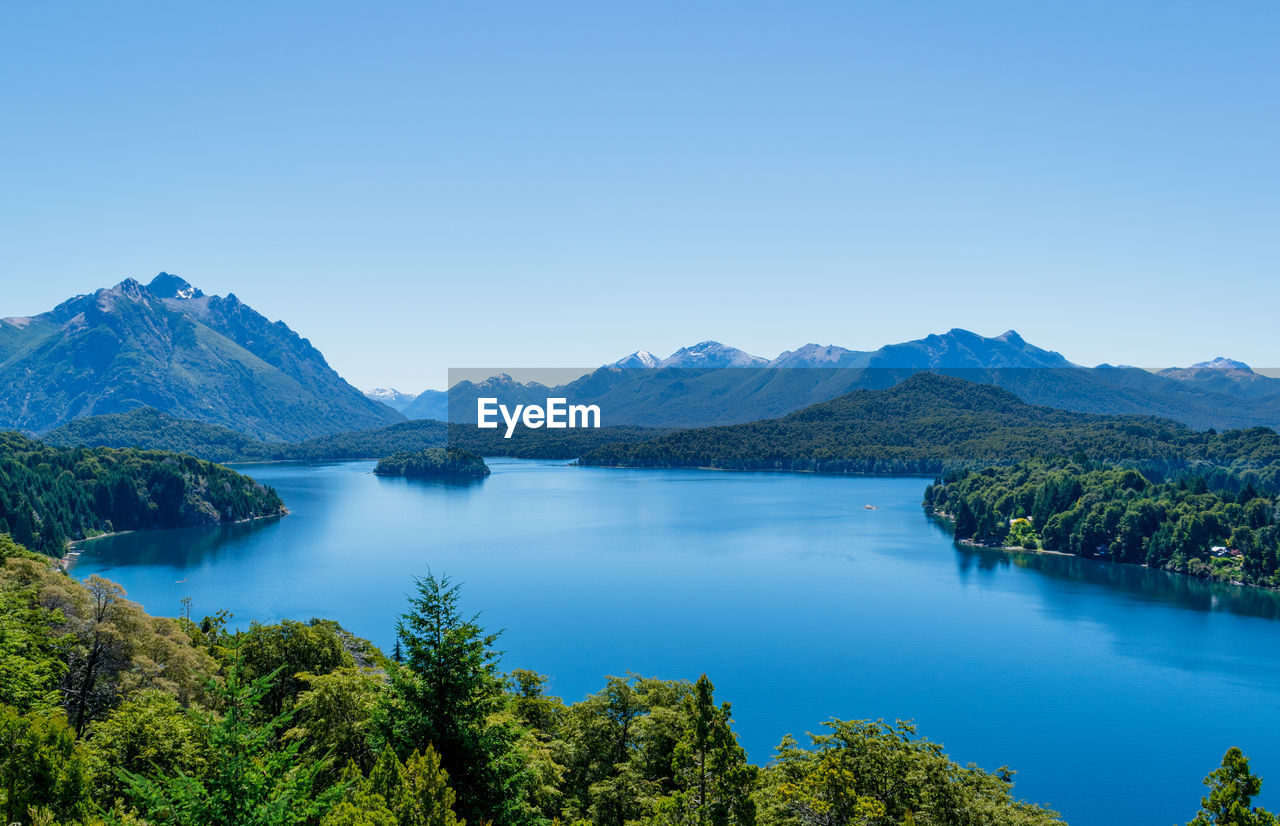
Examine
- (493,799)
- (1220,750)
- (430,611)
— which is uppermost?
(430,611)

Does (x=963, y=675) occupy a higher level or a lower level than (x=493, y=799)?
lower

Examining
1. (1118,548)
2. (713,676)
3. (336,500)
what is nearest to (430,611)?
(713,676)

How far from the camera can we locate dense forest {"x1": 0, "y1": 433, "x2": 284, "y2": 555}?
98875 millimetres

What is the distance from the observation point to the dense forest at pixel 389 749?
49.5 feet

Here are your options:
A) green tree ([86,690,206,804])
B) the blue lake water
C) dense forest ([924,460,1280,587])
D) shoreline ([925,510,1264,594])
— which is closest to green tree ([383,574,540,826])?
green tree ([86,690,206,804])

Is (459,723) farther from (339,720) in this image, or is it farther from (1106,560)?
(1106,560)

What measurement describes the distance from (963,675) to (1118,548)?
5471cm

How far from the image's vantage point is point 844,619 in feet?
225

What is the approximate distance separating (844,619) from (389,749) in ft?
190

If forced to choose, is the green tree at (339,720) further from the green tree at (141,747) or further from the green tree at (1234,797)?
the green tree at (1234,797)

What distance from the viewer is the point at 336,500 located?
165 metres

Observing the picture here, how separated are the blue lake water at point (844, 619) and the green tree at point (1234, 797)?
57.6 feet

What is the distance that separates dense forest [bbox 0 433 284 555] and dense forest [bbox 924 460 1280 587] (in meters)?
117

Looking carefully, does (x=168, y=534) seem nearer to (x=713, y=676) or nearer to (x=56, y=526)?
(x=56, y=526)
